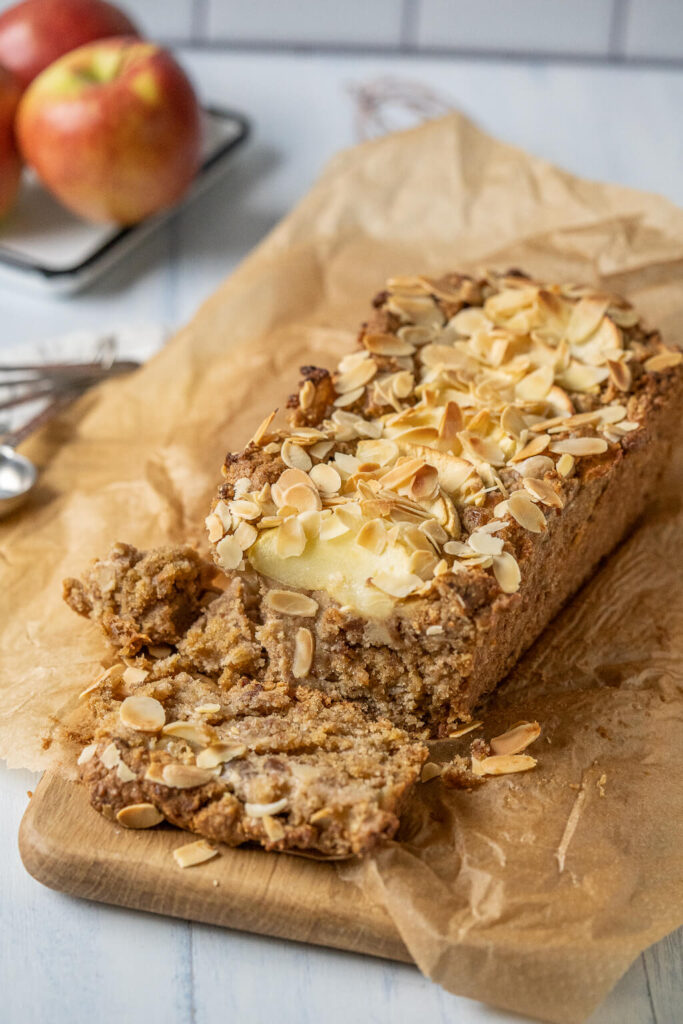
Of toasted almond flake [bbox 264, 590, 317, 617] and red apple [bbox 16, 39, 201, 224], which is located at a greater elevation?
red apple [bbox 16, 39, 201, 224]

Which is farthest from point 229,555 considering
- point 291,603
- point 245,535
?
point 291,603

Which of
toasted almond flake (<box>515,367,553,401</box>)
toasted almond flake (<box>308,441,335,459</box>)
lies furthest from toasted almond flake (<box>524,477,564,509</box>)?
toasted almond flake (<box>308,441,335,459</box>)

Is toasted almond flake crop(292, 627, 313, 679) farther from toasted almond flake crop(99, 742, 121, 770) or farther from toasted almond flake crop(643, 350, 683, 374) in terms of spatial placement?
toasted almond flake crop(643, 350, 683, 374)

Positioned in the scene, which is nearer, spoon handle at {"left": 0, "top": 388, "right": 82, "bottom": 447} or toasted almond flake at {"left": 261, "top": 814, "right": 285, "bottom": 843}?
toasted almond flake at {"left": 261, "top": 814, "right": 285, "bottom": 843}

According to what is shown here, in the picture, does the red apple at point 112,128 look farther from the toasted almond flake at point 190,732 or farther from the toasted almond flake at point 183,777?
the toasted almond flake at point 183,777

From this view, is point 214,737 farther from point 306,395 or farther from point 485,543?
point 306,395

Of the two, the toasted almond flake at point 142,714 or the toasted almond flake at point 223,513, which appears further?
the toasted almond flake at point 223,513

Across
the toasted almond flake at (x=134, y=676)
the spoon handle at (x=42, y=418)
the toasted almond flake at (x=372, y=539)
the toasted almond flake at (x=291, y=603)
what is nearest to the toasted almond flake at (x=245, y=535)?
the toasted almond flake at (x=291, y=603)
